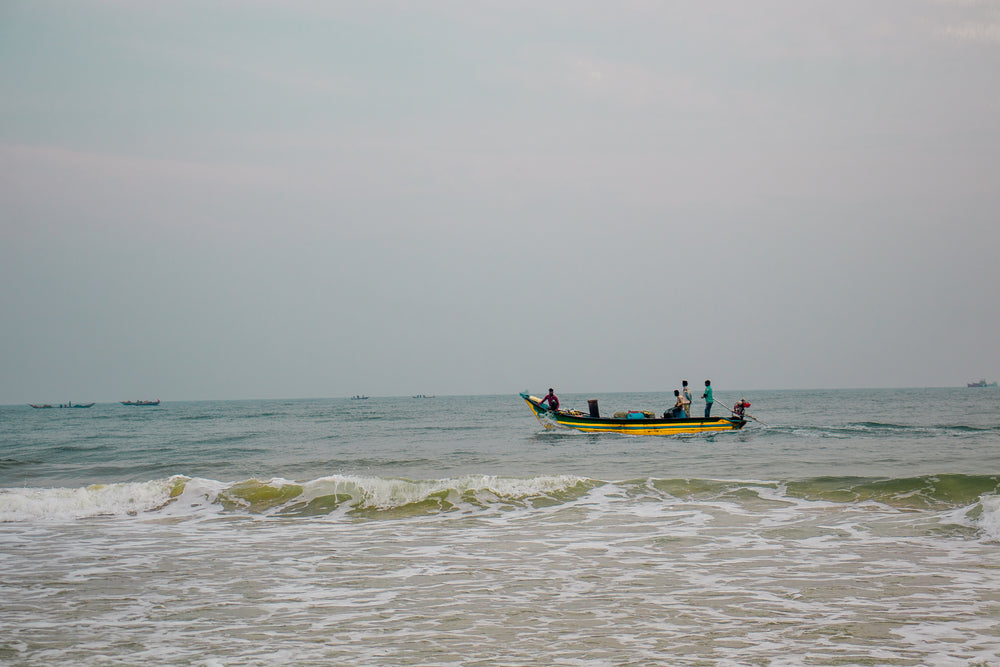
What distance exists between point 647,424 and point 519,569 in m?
25.6

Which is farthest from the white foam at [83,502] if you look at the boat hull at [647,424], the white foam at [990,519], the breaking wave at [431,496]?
the boat hull at [647,424]

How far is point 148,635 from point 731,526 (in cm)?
919

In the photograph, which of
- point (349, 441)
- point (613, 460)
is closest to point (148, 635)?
point (613, 460)

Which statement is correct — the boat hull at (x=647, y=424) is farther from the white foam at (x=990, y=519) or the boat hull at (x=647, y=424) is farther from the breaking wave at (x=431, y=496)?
the white foam at (x=990, y=519)

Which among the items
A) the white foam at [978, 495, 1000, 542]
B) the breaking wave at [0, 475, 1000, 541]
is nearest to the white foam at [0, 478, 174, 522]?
the breaking wave at [0, 475, 1000, 541]

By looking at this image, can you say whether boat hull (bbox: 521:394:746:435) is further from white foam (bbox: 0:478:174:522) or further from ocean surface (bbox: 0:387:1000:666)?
white foam (bbox: 0:478:174:522)

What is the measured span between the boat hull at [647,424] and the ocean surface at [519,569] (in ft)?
40.7

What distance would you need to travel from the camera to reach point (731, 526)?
11938 millimetres

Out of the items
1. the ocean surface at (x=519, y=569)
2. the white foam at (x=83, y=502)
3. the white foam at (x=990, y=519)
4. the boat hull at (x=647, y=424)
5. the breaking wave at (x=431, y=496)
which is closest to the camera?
the ocean surface at (x=519, y=569)

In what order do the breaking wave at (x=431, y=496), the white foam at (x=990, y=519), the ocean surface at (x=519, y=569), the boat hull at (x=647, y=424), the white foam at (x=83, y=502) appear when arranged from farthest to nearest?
1. the boat hull at (x=647, y=424)
2. the white foam at (x=83, y=502)
3. the breaking wave at (x=431, y=496)
4. the white foam at (x=990, y=519)
5. the ocean surface at (x=519, y=569)

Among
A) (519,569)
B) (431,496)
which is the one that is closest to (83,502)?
(431,496)

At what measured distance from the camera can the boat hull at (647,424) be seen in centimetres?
3369

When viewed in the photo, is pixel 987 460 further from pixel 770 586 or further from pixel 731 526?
pixel 770 586

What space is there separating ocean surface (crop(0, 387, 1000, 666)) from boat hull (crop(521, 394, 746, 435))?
1240cm
